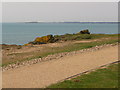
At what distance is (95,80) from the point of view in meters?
13.2

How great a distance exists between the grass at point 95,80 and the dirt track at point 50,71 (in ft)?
3.71

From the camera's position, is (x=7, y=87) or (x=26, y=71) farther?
(x=26, y=71)

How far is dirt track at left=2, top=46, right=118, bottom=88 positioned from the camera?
45.0ft

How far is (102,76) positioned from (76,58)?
21.1 feet

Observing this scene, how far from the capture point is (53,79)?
46.7 feet

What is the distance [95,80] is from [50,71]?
3.85 m

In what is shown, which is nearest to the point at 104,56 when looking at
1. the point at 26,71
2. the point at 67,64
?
the point at 67,64

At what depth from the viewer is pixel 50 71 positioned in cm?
1608

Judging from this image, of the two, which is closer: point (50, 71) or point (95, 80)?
point (95, 80)

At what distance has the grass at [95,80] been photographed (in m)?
12.3

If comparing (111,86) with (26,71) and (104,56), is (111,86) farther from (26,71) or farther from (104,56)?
(104,56)

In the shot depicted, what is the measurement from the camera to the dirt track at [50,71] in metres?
13.7

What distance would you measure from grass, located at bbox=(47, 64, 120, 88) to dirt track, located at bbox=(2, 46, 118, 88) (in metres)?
1.13

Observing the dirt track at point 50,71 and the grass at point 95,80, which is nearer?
the grass at point 95,80
